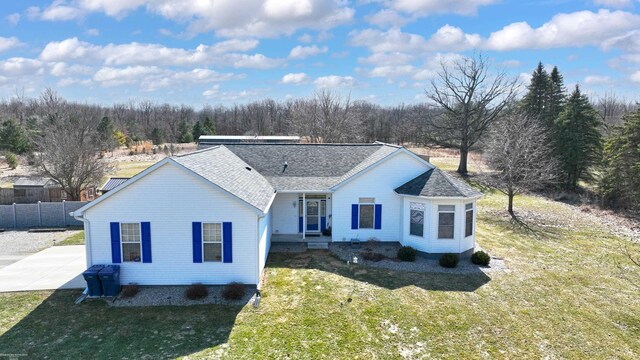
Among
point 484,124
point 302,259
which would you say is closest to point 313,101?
point 484,124

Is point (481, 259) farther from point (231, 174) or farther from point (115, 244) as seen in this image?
point (115, 244)

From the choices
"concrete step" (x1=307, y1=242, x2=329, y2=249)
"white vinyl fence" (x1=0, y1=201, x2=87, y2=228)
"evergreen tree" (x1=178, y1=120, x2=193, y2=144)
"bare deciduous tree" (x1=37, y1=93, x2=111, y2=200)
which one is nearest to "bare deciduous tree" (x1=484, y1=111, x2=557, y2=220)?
"concrete step" (x1=307, y1=242, x2=329, y2=249)

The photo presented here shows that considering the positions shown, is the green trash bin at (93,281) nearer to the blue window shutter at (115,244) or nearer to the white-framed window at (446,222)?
the blue window shutter at (115,244)

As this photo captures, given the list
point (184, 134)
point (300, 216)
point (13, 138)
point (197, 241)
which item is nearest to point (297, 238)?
point (300, 216)

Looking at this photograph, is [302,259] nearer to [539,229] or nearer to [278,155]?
[278,155]

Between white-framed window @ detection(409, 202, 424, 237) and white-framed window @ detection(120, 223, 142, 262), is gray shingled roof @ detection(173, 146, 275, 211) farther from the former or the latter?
white-framed window @ detection(409, 202, 424, 237)

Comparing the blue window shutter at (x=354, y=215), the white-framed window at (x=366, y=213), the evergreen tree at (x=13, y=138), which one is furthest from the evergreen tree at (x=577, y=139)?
the evergreen tree at (x=13, y=138)
